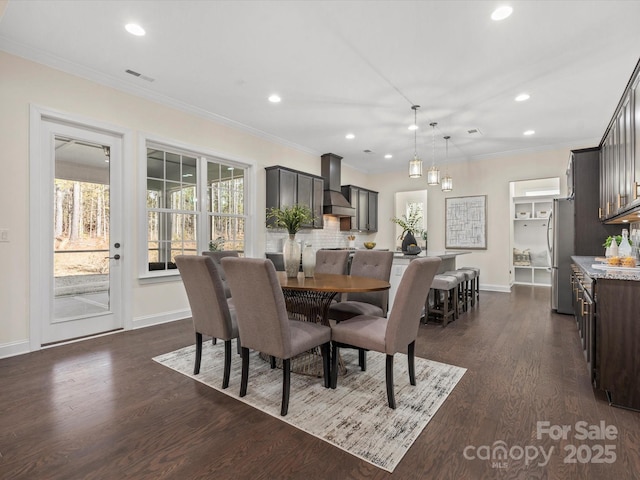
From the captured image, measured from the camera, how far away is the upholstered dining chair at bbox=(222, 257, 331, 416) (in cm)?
197

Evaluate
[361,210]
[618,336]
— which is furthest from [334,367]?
[361,210]

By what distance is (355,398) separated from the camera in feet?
7.30

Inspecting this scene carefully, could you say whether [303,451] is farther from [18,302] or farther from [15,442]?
[18,302]

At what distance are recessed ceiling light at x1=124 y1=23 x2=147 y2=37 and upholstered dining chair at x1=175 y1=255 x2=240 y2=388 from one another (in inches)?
79.7

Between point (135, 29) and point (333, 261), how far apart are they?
2.78 meters

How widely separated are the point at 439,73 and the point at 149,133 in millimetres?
3466

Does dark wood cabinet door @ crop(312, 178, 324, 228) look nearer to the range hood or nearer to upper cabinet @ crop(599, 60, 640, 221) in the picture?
the range hood

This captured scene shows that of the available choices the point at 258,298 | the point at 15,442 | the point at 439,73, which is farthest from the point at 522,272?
the point at 15,442

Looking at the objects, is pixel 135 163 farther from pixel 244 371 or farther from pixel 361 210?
pixel 361 210

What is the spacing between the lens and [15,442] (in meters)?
1.75

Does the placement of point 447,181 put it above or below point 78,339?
above

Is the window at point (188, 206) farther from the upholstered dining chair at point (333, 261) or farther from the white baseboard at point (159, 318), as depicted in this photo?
the upholstered dining chair at point (333, 261)

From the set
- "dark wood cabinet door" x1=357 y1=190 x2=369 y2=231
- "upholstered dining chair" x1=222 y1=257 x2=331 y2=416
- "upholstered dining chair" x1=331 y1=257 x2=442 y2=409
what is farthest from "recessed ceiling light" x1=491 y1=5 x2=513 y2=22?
"dark wood cabinet door" x1=357 y1=190 x2=369 y2=231

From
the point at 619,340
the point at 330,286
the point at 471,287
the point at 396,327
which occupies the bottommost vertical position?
the point at 471,287
